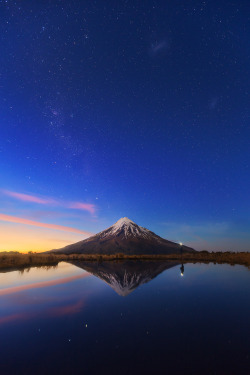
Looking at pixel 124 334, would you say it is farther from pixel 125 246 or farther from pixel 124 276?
pixel 125 246

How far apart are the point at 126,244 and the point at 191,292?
16645 centimetres

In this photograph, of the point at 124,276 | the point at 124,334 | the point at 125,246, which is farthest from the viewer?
the point at 125,246

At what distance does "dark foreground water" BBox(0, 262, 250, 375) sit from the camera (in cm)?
427

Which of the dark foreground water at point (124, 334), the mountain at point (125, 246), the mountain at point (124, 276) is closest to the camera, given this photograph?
the dark foreground water at point (124, 334)

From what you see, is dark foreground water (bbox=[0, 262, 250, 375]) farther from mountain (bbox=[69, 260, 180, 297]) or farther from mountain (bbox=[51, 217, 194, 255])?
mountain (bbox=[51, 217, 194, 255])

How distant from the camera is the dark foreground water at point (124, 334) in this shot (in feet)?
14.0

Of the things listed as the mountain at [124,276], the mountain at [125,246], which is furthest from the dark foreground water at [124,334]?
the mountain at [125,246]

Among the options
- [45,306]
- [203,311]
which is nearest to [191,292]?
[203,311]

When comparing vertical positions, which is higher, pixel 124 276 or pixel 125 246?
pixel 125 246

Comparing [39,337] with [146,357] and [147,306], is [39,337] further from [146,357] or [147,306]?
[147,306]

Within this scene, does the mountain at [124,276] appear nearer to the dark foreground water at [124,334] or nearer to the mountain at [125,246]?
the dark foreground water at [124,334]

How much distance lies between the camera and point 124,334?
592 cm

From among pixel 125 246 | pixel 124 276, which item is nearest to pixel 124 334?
pixel 124 276

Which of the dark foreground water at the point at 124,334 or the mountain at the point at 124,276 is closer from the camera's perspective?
the dark foreground water at the point at 124,334
